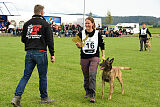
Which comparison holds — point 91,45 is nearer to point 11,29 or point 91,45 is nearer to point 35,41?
point 35,41

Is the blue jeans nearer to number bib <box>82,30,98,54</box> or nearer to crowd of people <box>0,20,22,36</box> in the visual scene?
number bib <box>82,30,98,54</box>

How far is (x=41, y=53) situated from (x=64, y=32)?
3870 cm

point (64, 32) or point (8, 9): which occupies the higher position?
point (8, 9)

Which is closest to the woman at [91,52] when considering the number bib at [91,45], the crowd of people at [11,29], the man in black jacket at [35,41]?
the number bib at [91,45]

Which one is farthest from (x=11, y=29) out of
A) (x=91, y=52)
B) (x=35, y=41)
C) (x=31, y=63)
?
(x=35, y=41)

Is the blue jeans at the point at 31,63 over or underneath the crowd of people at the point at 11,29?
underneath

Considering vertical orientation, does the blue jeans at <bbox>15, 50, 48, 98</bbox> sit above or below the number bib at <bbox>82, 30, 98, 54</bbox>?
below

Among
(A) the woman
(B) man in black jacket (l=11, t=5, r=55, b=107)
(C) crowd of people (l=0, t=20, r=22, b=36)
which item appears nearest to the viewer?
(B) man in black jacket (l=11, t=5, r=55, b=107)

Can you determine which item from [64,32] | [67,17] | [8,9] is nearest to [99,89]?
[64,32]

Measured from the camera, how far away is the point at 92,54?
612 cm

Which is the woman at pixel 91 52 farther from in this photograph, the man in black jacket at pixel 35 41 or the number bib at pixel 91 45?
the man in black jacket at pixel 35 41

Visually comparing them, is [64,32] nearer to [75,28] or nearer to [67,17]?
[75,28]

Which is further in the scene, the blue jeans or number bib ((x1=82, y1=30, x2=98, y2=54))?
number bib ((x1=82, y1=30, x2=98, y2=54))

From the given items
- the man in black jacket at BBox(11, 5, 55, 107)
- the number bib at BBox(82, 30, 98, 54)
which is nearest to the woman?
the number bib at BBox(82, 30, 98, 54)
